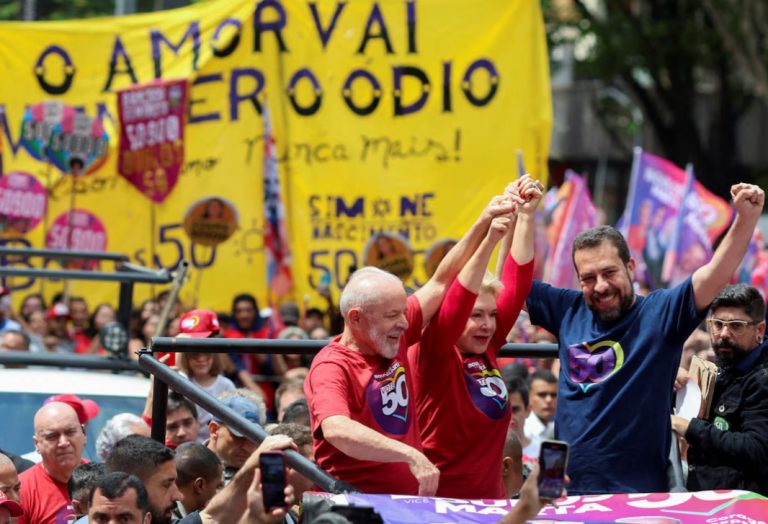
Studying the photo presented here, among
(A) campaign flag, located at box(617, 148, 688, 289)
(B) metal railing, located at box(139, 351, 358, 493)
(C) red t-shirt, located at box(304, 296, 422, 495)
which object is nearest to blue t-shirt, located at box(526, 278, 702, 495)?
(C) red t-shirt, located at box(304, 296, 422, 495)

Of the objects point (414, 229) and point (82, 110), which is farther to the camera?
point (82, 110)

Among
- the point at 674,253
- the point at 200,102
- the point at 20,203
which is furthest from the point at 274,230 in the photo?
the point at 674,253

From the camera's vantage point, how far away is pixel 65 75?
13195mm

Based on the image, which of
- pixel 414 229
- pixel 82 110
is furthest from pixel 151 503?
pixel 82 110

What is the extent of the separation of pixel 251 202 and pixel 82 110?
69.8 inches

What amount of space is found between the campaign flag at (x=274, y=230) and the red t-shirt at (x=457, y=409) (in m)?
7.28

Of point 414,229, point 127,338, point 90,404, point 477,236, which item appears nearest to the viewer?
point 477,236

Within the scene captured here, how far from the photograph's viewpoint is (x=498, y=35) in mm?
12477

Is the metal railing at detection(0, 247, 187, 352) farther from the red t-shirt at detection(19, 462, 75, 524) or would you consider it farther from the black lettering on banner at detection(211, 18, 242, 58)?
the black lettering on banner at detection(211, 18, 242, 58)

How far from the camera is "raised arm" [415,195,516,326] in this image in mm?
5188

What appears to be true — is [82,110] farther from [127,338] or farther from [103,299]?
[127,338]

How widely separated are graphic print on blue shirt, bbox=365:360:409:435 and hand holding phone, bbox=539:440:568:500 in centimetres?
104

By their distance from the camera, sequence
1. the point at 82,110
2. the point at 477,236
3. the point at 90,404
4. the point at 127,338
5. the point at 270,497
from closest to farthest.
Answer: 1. the point at 270,497
2. the point at 477,236
3. the point at 90,404
4. the point at 127,338
5. the point at 82,110

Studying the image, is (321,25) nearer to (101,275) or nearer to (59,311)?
(59,311)
